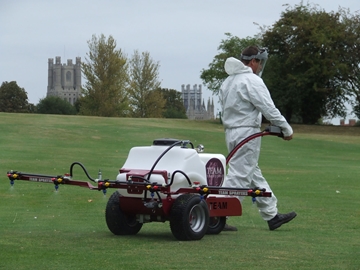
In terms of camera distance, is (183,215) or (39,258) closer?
(39,258)

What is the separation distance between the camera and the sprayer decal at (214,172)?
841 centimetres

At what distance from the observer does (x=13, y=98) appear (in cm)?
10325

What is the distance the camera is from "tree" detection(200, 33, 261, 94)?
66250mm

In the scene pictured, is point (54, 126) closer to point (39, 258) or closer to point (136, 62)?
point (39, 258)

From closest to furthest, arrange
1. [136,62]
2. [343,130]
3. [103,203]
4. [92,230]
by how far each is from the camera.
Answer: [92,230] → [103,203] → [343,130] → [136,62]

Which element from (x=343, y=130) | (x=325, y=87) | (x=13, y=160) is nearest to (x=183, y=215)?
(x=13, y=160)

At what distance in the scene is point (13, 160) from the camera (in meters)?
21.8

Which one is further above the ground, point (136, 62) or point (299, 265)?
point (136, 62)

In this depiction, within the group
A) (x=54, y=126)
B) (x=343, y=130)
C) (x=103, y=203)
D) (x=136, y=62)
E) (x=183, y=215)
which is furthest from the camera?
(x=136, y=62)

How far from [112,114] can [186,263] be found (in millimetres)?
82679

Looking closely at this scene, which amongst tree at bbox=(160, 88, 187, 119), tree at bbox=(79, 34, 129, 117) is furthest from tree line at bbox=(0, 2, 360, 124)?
tree at bbox=(160, 88, 187, 119)

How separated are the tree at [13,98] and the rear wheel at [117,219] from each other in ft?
311

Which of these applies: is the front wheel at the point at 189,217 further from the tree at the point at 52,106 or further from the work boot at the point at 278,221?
the tree at the point at 52,106

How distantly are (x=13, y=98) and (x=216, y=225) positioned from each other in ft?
320
